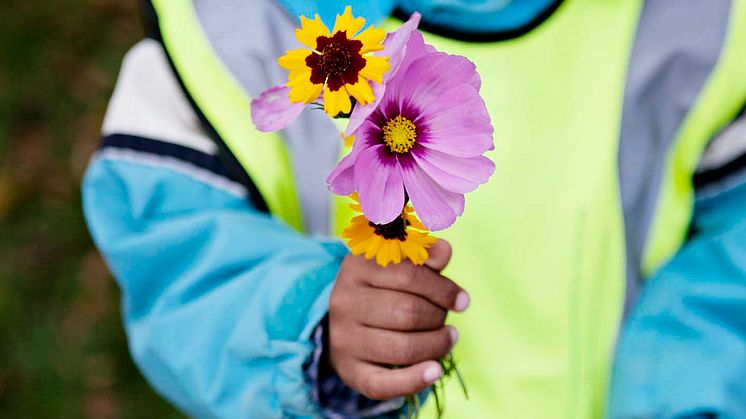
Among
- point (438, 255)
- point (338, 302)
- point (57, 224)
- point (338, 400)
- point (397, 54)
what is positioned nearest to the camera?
point (397, 54)

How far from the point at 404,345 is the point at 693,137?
0.34m

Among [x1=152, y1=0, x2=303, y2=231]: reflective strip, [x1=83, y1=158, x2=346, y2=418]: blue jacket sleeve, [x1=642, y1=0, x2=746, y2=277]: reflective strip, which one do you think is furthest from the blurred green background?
[x1=642, y1=0, x2=746, y2=277]: reflective strip

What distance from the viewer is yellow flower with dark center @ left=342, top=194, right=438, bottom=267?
386mm

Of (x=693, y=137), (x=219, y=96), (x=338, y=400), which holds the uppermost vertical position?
(x=693, y=137)

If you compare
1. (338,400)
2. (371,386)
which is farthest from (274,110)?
(338,400)

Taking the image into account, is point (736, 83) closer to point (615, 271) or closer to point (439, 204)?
point (615, 271)

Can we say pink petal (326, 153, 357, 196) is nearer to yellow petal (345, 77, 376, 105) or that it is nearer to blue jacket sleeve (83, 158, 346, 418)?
yellow petal (345, 77, 376, 105)

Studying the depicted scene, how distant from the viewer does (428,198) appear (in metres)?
0.36

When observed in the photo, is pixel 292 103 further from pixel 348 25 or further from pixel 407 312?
pixel 407 312

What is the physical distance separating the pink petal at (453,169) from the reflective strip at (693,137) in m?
0.44

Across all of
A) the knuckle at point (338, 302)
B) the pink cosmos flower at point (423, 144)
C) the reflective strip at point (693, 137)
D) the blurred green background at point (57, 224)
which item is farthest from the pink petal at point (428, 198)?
the blurred green background at point (57, 224)

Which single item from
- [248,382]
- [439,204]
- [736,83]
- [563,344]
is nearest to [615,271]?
[563,344]

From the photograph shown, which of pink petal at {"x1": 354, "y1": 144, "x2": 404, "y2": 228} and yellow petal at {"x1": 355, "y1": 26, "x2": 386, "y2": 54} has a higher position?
yellow petal at {"x1": 355, "y1": 26, "x2": 386, "y2": 54}

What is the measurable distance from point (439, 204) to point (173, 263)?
0.48 meters
